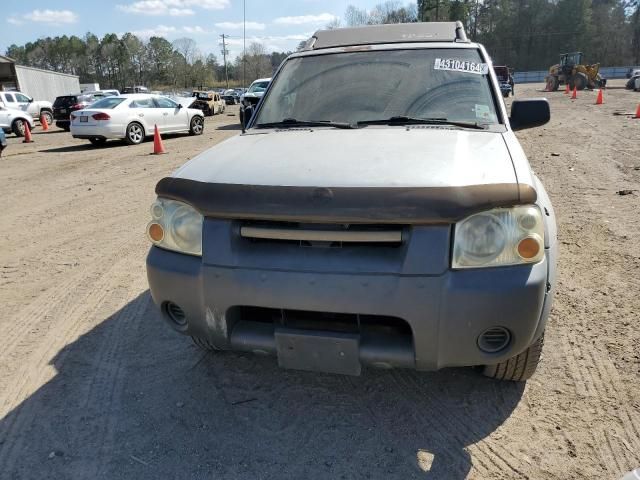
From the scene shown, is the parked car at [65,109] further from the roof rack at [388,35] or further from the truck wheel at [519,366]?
the truck wheel at [519,366]

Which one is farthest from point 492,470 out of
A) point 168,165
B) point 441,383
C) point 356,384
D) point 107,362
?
point 168,165

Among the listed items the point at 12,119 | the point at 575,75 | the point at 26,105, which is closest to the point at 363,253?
the point at 12,119

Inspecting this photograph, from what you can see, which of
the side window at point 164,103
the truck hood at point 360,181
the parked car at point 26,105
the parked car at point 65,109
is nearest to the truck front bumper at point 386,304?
the truck hood at point 360,181

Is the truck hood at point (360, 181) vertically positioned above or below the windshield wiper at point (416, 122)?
below

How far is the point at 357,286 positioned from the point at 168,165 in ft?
31.2

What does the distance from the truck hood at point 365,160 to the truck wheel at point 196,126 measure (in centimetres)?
1522

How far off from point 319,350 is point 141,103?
15.0m

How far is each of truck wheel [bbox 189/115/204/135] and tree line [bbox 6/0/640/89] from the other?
59.2 meters

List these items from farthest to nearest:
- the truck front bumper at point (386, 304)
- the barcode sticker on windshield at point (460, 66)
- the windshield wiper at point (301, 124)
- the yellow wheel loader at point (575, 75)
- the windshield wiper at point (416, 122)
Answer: the yellow wheel loader at point (575, 75), the barcode sticker on windshield at point (460, 66), the windshield wiper at point (301, 124), the windshield wiper at point (416, 122), the truck front bumper at point (386, 304)

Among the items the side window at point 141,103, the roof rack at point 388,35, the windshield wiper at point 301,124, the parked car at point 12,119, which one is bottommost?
the parked car at point 12,119

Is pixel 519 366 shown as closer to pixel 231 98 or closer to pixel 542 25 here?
pixel 231 98

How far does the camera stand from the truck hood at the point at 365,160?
2105mm

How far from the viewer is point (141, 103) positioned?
1520cm

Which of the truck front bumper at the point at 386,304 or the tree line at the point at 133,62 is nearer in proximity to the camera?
the truck front bumper at the point at 386,304
